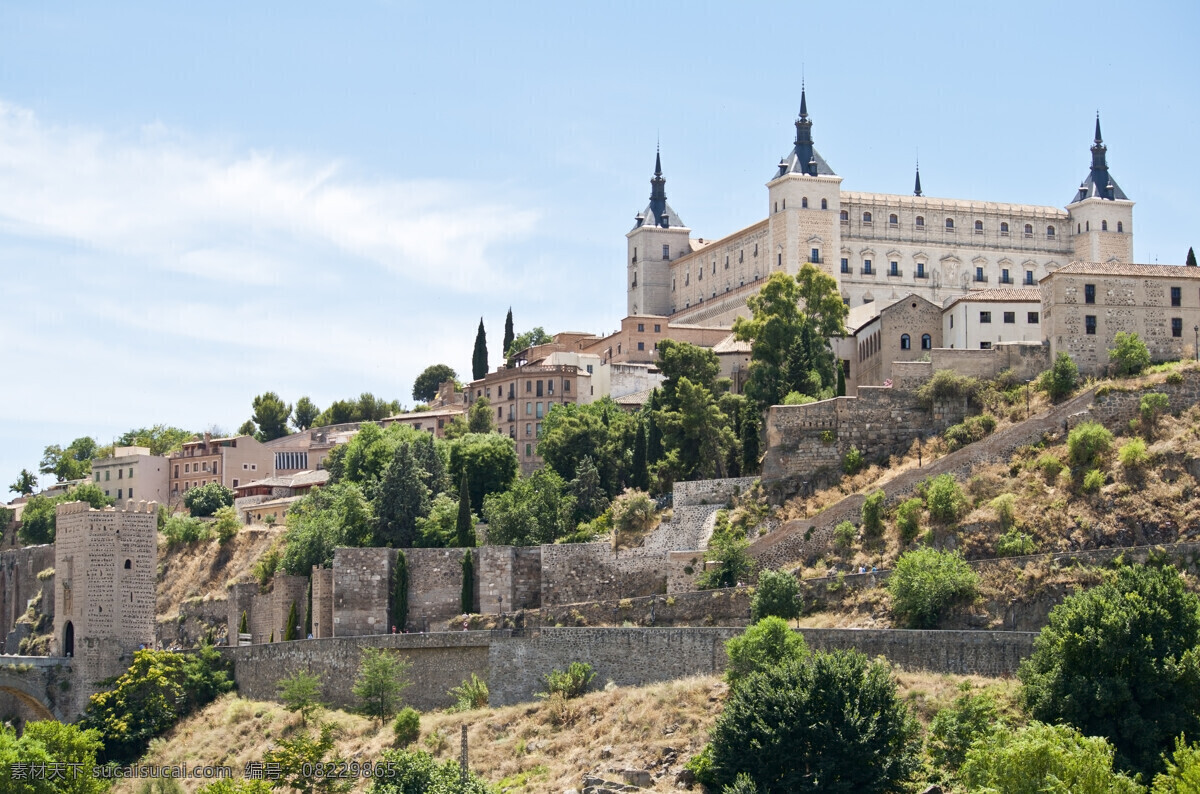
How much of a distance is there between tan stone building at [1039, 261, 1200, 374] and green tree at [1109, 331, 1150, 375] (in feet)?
2.27

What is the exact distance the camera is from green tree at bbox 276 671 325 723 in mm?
65062

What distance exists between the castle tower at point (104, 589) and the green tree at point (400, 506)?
28.5 ft

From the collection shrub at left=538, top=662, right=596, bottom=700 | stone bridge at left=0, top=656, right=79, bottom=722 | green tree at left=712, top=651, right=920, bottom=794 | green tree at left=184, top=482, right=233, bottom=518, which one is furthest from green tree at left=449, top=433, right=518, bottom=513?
green tree at left=712, top=651, right=920, bottom=794

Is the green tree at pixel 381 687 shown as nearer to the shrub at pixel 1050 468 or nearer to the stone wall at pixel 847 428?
the stone wall at pixel 847 428

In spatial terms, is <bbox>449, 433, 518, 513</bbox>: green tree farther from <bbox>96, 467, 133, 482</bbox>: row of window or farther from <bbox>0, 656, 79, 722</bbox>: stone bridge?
<bbox>96, 467, 133, 482</bbox>: row of window

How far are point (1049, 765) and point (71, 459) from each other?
9345 cm

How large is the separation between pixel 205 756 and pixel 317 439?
54.5m

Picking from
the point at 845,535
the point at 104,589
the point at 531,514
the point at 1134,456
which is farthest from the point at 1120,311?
the point at 104,589

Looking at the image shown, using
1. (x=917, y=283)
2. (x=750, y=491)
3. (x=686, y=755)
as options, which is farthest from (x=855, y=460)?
(x=917, y=283)

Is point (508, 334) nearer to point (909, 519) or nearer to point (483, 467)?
point (483, 467)

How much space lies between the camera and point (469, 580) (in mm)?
72125

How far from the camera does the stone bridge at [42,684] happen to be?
70438mm

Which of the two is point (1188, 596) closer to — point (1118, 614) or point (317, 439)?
point (1118, 614)

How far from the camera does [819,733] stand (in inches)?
1937
